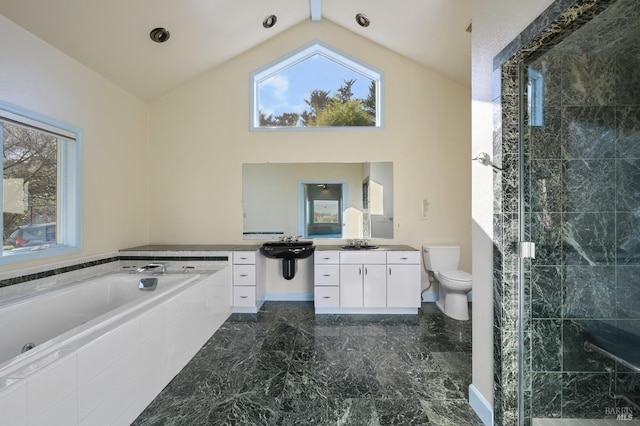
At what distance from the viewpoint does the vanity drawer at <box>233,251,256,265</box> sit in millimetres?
3160

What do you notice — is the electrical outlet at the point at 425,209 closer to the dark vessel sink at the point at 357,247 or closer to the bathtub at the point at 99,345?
the dark vessel sink at the point at 357,247

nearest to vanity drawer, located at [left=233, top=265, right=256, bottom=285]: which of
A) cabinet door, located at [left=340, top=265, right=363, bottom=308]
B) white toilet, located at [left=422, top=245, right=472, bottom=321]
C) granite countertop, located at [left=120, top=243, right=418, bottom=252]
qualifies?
granite countertop, located at [left=120, top=243, right=418, bottom=252]

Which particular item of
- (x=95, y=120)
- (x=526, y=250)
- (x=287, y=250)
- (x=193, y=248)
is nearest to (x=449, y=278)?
(x=526, y=250)

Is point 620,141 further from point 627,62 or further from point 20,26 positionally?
point 20,26

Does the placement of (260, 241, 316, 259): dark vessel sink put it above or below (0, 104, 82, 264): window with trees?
below

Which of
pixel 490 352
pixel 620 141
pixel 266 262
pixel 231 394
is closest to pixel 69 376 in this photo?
pixel 231 394

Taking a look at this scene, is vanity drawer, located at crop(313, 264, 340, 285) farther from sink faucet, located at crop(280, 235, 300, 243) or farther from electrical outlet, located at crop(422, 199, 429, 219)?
electrical outlet, located at crop(422, 199, 429, 219)

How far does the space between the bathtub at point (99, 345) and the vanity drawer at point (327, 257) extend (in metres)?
1.11

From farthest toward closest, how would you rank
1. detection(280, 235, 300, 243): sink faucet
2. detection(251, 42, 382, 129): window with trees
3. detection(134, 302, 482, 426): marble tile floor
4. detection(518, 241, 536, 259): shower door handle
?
detection(251, 42, 382, 129): window with trees, detection(280, 235, 300, 243): sink faucet, detection(134, 302, 482, 426): marble tile floor, detection(518, 241, 536, 259): shower door handle

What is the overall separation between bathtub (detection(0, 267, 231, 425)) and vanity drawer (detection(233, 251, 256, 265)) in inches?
15.8

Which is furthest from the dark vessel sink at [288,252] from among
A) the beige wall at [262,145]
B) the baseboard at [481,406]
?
the baseboard at [481,406]

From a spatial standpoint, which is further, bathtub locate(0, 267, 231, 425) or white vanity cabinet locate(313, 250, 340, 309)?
white vanity cabinet locate(313, 250, 340, 309)

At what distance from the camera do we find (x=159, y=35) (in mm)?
2666

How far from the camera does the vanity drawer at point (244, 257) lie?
3160mm
